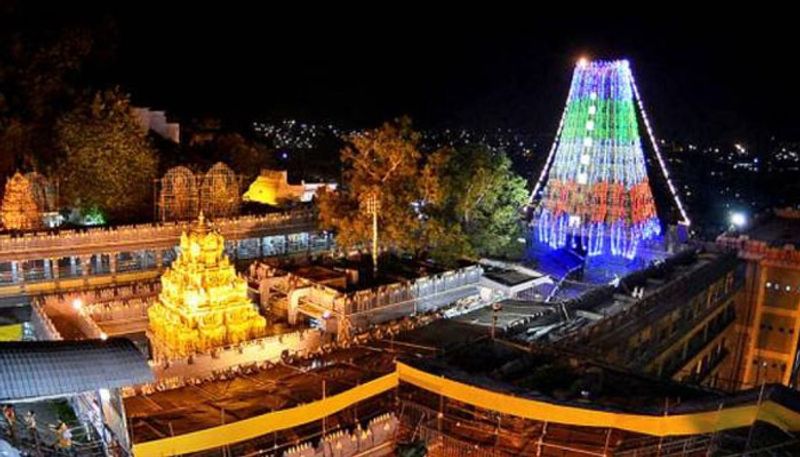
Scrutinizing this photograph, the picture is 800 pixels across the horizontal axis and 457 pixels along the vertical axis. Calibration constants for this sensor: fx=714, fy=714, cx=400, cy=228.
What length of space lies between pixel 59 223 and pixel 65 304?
→ 11.0 meters

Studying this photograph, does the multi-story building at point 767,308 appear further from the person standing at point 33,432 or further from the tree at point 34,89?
the tree at point 34,89

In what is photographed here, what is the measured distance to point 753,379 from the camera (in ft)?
111

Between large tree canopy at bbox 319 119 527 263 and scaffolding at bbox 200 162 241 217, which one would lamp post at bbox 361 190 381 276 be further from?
scaffolding at bbox 200 162 241 217

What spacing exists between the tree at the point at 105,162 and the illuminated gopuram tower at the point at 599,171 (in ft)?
67.9

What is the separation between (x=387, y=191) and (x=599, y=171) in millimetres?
14664

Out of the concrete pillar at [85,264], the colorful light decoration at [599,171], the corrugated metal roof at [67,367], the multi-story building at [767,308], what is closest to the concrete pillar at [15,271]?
the concrete pillar at [85,264]

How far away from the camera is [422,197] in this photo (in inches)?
1164

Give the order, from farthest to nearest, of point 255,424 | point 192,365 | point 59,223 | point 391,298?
point 59,223
point 391,298
point 192,365
point 255,424

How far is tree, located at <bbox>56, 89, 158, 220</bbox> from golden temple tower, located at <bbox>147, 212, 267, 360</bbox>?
1283 cm

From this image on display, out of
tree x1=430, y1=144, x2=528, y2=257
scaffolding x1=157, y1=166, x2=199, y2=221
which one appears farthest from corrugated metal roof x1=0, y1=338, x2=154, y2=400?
scaffolding x1=157, y1=166, x2=199, y2=221

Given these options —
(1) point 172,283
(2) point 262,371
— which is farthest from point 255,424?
(1) point 172,283

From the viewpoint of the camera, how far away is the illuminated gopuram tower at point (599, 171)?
1460 inches

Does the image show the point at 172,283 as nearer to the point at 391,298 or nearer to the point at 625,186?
the point at 391,298

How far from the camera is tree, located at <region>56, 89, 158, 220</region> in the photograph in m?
33.9
